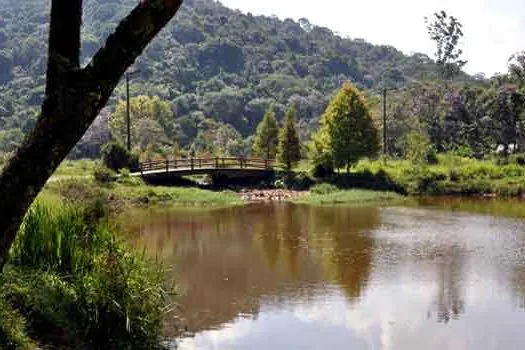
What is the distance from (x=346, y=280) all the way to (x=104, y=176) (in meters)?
17.9

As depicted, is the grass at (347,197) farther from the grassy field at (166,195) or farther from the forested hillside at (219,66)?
the forested hillside at (219,66)

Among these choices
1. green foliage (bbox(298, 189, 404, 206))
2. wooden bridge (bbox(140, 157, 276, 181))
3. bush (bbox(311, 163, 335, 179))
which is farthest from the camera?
bush (bbox(311, 163, 335, 179))

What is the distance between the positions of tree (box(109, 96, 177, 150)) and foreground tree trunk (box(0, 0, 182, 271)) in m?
47.2

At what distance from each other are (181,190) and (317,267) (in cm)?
1599

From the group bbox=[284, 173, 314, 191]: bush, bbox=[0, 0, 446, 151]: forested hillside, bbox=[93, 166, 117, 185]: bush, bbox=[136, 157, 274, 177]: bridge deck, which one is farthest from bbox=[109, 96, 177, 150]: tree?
bbox=[93, 166, 117, 185]: bush

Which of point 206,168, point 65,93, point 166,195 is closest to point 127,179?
Result: point 166,195

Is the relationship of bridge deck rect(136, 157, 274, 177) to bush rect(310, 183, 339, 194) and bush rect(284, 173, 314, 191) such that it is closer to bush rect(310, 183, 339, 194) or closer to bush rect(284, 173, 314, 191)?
bush rect(284, 173, 314, 191)

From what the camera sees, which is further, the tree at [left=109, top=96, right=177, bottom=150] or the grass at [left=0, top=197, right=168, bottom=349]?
the tree at [left=109, top=96, right=177, bottom=150]

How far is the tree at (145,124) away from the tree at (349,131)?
→ 760 inches

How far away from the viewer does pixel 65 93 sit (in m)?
3.71

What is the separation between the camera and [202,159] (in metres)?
35.9

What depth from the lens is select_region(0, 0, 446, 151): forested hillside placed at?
77750 mm

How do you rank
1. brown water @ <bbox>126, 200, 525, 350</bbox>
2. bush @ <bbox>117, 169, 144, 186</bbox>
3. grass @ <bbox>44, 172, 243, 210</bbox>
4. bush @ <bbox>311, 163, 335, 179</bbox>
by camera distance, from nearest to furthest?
brown water @ <bbox>126, 200, 525, 350</bbox>
grass @ <bbox>44, 172, 243, 210</bbox>
bush @ <bbox>117, 169, 144, 186</bbox>
bush @ <bbox>311, 163, 335, 179</bbox>

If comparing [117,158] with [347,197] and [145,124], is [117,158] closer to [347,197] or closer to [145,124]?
[347,197]
